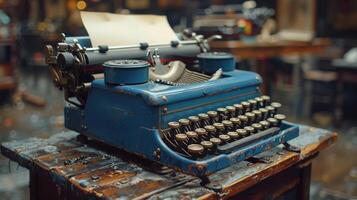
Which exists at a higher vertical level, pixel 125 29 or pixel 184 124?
pixel 125 29

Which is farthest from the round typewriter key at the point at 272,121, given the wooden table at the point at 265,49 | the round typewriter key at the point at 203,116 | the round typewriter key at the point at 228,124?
the wooden table at the point at 265,49

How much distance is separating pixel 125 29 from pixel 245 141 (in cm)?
82

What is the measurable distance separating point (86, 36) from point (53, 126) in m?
3.30

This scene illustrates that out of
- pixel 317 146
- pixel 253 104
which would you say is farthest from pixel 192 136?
pixel 317 146

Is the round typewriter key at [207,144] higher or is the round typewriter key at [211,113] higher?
the round typewriter key at [211,113]

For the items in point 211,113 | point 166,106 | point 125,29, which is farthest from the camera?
point 125,29

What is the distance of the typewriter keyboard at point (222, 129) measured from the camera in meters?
1.48

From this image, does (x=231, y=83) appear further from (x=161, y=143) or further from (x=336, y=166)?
(x=336, y=166)

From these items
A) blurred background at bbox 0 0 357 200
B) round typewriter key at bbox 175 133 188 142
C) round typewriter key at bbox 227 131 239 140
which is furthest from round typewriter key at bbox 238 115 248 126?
blurred background at bbox 0 0 357 200

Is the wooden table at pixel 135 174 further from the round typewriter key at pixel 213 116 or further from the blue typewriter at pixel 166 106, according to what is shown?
the round typewriter key at pixel 213 116

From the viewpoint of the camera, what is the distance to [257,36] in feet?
17.5

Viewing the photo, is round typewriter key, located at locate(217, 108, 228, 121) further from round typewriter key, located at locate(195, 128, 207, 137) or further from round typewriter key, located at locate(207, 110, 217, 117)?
round typewriter key, located at locate(195, 128, 207, 137)

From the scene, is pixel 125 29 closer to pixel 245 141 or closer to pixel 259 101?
pixel 259 101

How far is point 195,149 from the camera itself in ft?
4.64
